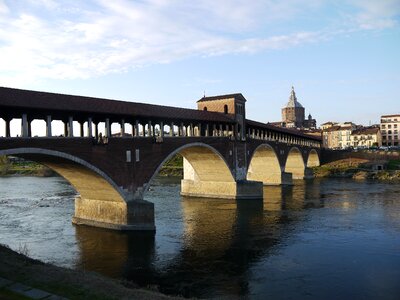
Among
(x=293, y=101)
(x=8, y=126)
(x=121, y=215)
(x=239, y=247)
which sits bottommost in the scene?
(x=239, y=247)

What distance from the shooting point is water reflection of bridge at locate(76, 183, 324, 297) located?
21234mm

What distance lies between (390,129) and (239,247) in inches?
4455

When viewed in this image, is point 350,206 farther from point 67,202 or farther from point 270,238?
point 67,202

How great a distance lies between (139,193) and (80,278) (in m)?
16.7

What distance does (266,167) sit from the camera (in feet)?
226

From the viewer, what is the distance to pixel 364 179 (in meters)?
75.6

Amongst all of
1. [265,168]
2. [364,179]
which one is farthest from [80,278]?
[364,179]

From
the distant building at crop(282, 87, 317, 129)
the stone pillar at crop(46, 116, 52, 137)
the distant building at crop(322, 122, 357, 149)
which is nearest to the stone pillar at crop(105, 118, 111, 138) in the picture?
the stone pillar at crop(46, 116, 52, 137)

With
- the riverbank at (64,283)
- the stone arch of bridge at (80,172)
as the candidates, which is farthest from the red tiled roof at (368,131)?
the riverbank at (64,283)

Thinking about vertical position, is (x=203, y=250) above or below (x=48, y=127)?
below

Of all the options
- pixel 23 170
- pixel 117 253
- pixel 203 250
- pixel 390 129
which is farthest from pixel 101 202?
pixel 390 129

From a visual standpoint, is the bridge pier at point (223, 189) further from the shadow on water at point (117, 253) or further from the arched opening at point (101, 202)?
the shadow on water at point (117, 253)

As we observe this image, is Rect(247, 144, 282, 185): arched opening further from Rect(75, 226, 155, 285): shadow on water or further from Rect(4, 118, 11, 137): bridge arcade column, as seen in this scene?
Rect(4, 118, 11, 137): bridge arcade column

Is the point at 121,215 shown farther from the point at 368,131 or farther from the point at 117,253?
the point at 368,131
